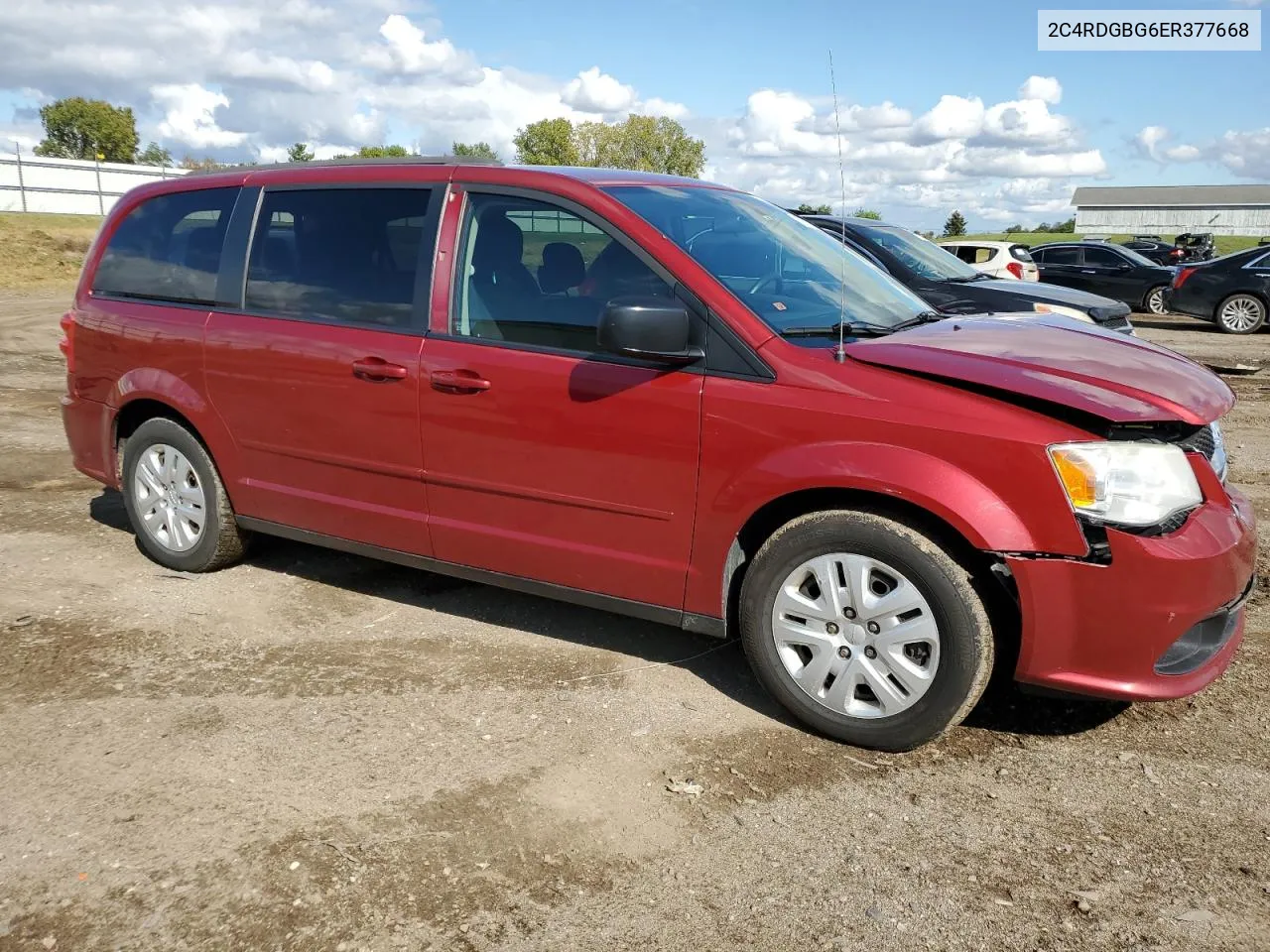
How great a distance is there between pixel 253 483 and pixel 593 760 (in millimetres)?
2311

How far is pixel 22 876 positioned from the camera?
2830 millimetres

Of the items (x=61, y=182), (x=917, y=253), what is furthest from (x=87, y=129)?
(x=917, y=253)

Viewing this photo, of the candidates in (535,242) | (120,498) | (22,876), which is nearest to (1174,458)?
(535,242)

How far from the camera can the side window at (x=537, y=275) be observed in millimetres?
3832

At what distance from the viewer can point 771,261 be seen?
4.10 meters

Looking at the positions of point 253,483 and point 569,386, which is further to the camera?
point 253,483

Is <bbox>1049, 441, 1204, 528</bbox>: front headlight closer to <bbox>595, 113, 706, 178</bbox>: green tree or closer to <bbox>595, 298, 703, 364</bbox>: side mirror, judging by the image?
<bbox>595, 298, 703, 364</bbox>: side mirror

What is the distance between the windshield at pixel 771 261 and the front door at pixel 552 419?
0.26 meters

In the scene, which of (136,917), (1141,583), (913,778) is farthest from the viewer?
(913,778)

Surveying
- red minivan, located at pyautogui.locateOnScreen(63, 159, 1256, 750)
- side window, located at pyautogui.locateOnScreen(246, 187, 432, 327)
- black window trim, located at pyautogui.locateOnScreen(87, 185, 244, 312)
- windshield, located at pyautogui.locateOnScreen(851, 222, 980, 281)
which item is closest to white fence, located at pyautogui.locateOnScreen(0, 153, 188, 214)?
windshield, located at pyautogui.locateOnScreen(851, 222, 980, 281)

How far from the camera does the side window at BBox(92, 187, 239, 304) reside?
494 cm

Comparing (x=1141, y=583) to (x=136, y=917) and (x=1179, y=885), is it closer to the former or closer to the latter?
(x=1179, y=885)

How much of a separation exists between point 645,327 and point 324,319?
169cm

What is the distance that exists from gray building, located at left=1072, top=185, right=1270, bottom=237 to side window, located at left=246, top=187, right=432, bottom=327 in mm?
103321
